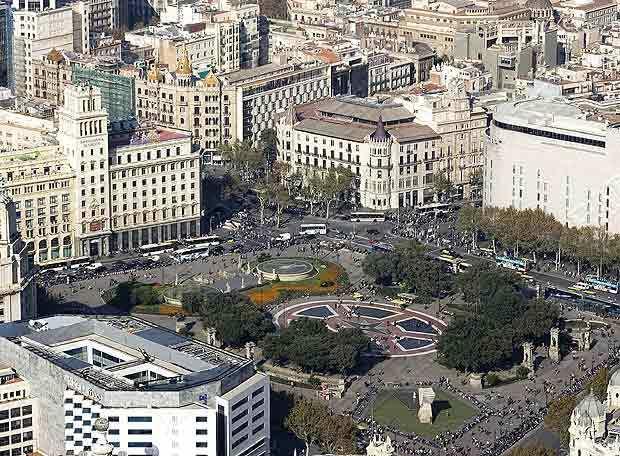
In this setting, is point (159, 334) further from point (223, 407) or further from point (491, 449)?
point (491, 449)

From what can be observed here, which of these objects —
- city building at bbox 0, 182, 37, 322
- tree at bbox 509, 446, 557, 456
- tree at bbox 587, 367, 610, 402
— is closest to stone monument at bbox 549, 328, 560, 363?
tree at bbox 587, 367, 610, 402

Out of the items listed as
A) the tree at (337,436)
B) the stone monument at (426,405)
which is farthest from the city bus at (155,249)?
the tree at (337,436)

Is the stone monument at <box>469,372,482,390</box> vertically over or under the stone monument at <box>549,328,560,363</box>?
under

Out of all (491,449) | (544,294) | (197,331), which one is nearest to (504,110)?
(544,294)

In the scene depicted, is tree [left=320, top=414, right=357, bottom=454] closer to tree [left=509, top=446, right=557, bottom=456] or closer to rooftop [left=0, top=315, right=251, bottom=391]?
rooftop [left=0, top=315, right=251, bottom=391]

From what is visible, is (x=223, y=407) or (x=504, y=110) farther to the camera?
(x=504, y=110)
